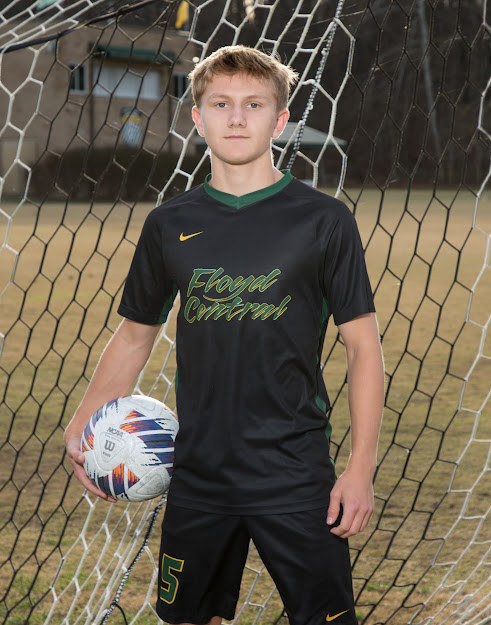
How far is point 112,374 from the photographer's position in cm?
168

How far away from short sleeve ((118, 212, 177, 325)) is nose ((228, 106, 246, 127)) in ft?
0.82

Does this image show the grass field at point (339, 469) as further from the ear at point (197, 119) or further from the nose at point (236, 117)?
the nose at point (236, 117)

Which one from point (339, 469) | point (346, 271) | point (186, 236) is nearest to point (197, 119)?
point (186, 236)

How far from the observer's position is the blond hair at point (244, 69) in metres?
1.50

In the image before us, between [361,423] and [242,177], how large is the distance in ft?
1.67

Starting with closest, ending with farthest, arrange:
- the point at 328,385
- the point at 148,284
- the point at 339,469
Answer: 1. the point at 148,284
2. the point at 339,469
3. the point at 328,385

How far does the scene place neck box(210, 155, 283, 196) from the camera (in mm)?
1526

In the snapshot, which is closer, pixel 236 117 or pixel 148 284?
pixel 236 117

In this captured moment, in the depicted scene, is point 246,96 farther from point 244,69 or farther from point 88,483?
point 88,483

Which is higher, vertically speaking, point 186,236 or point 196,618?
point 186,236

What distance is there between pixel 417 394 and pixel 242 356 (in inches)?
128

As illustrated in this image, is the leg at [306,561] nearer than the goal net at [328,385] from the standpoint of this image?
Yes

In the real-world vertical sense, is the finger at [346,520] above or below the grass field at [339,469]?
above

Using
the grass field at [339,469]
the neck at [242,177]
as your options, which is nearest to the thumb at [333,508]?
the neck at [242,177]
